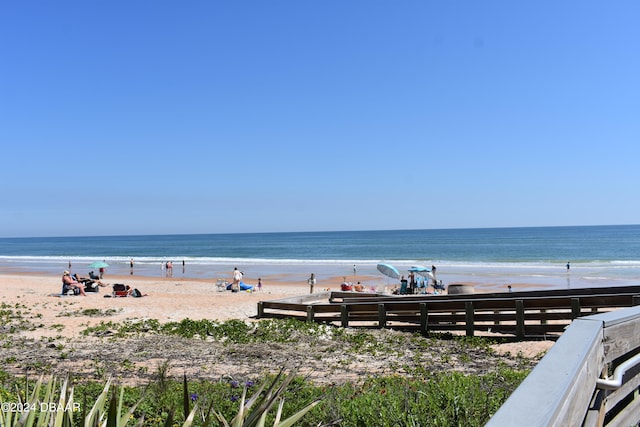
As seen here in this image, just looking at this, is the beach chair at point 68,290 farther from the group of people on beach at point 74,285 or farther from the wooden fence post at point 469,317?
the wooden fence post at point 469,317

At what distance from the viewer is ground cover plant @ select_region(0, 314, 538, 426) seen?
4.42 m

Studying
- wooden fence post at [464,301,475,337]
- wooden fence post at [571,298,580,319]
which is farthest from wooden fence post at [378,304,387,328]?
wooden fence post at [571,298,580,319]

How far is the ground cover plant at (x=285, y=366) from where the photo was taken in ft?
14.5

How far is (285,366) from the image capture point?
4.54 m

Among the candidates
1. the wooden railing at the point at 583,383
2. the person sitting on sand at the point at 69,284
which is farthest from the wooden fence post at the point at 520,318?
the person sitting on sand at the point at 69,284

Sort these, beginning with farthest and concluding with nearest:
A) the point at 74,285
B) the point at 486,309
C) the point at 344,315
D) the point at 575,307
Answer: the point at 74,285, the point at 344,315, the point at 486,309, the point at 575,307

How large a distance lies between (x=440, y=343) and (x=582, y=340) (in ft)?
27.9

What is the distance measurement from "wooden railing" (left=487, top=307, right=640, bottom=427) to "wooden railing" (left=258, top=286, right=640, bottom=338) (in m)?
7.22

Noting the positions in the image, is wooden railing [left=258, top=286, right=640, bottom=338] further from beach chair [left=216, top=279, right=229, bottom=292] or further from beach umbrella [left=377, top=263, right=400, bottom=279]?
beach chair [left=216, top=279, right=229, bottom=292]

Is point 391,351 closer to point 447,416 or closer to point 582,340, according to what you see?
point 447,416

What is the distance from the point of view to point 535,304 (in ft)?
33.5

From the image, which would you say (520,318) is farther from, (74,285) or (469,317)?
(74,285)

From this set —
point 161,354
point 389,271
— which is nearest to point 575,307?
point 161,354

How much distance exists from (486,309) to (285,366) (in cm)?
714
